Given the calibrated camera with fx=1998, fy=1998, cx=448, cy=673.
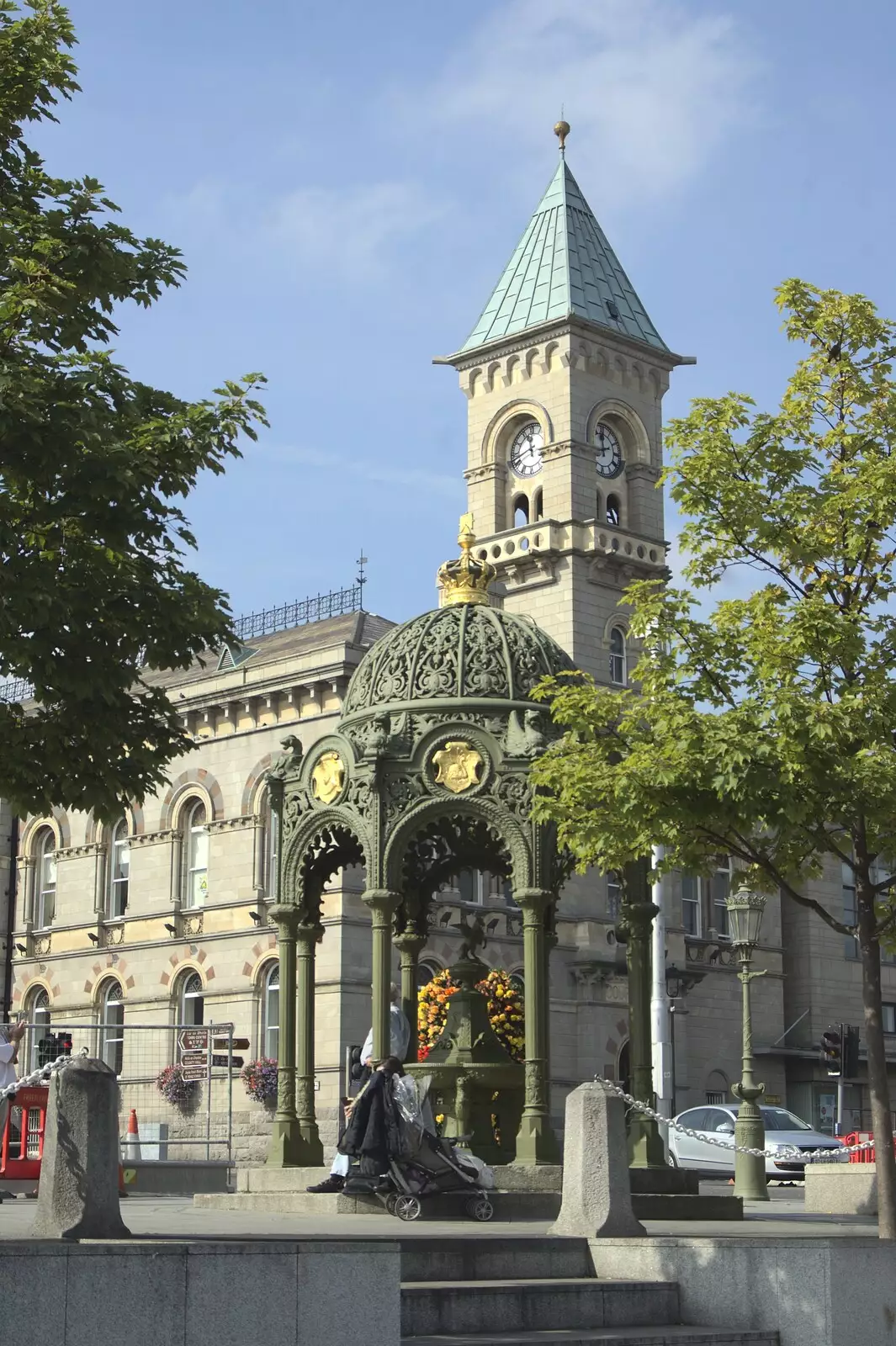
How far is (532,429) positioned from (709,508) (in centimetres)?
4336

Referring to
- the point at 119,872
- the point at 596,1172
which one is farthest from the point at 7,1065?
the point at 119,872

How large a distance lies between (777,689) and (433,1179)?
15.6 ft

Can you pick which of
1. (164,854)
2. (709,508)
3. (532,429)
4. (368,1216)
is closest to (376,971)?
(368,1216)

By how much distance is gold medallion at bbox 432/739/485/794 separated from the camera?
17.9 m

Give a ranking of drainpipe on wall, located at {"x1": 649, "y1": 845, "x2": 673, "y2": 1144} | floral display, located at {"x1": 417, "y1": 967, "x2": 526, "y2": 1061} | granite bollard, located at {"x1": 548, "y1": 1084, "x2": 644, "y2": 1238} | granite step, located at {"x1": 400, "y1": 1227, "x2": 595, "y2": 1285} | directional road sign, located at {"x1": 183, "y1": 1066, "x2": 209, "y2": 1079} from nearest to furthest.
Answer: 1. granite step, located at {"x1": 400, "y1": 1227, "x2": 595, "y2": 1285}
2. granite bollard, located at {"x1": 548, "y1": 1084, "x2": 644, "y2": 1238}
3. floral display, located at {"x1": 417, "y1": 967, "x2": 526, "y2": 1061}
4. drainpipe on wall, located at {"x1": 649, "y1": 845, "x2": 673, "y2": 1144}
5. directional road sign, located at {"x1": 183, "y1": 1066, "x2": 209, "y2": 1079}

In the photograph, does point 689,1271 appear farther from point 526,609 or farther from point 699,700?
point 526,609

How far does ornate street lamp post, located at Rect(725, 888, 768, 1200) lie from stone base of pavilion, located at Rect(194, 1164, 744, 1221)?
6176 mm

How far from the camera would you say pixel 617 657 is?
5556 centimetres

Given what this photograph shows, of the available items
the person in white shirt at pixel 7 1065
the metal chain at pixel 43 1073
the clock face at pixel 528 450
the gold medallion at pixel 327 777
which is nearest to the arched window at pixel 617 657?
the clock face at pixel 528 450

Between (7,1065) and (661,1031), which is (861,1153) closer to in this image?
(661,1031)

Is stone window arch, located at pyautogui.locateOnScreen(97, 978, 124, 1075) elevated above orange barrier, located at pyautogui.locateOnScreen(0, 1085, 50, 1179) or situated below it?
above

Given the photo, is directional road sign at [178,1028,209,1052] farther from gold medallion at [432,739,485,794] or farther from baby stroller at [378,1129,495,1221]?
baby stroller at [378,1129,495,1221]

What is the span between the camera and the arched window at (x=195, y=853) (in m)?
47.7

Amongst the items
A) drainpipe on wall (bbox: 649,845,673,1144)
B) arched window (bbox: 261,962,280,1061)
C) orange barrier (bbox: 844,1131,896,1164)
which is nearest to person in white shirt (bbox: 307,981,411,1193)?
orange barrier (bbox: 844,1131,896,1164)
